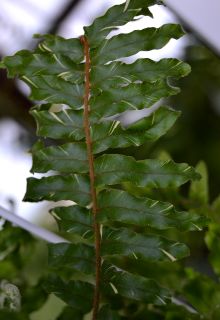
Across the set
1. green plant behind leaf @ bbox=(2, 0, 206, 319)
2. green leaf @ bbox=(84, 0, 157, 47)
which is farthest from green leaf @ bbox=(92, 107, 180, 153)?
green leaf @ bbox=(84, 0, 157, 47)

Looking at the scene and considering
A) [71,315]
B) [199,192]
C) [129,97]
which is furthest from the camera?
[199,192]

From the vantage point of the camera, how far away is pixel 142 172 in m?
0.69

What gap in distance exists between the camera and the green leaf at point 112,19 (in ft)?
2.20

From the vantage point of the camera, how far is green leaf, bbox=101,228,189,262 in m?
0.70

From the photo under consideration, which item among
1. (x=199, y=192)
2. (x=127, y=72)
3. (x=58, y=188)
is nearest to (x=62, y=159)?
(x=58, y=188)

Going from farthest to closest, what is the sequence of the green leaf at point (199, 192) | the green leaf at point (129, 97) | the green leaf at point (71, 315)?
the green leaf at point (199, 192) < the green leaf at point (71, 315) < the green leaf at point (129, 97)

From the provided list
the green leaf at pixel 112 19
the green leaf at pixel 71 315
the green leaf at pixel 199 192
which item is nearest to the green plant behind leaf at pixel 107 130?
the green leaf at pixel 112 19

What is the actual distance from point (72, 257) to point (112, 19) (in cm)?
32

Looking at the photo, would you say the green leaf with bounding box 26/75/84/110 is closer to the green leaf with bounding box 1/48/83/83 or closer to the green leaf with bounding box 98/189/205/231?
the green leaf with bounding box 1/48/83/83

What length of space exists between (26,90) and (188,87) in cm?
45

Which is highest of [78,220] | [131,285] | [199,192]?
[78,220]

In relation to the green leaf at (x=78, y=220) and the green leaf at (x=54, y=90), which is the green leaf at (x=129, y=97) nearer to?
the green leaf at (x=54, y=90)

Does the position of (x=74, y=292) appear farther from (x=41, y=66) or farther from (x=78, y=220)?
(x=41, y=66)

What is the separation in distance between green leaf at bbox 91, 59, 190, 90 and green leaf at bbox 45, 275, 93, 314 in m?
0.28
